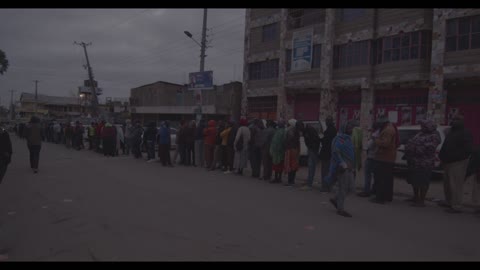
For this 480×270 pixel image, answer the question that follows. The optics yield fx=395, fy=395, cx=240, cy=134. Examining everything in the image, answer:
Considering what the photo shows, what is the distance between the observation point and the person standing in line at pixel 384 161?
26.4ft

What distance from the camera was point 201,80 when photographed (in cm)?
1953

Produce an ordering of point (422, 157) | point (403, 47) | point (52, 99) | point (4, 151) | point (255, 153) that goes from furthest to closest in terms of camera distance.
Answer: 1. point (52, 99)
2. point (403, 47)
3. point (255, 153)
4. point (4, 151)
5. point (422, 157)

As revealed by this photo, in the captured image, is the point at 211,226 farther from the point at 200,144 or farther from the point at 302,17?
the point at 302,17

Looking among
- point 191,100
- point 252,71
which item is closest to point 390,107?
point 252,71

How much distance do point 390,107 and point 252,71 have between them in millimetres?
12355

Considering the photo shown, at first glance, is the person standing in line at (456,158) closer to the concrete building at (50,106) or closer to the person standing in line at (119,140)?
the person standing in line at (119,140)

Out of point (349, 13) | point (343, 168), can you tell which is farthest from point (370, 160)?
point (349, 13)

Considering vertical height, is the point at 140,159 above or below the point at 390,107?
below

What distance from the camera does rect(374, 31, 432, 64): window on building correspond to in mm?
20812

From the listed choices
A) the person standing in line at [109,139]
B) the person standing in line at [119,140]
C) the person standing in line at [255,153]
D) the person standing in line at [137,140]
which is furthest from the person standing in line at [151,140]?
the person standing in line at [255,153]

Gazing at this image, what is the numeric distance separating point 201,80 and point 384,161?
1281 centimetres

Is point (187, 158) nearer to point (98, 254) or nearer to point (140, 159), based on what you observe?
point (140, 159)

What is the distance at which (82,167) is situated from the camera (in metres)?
13.8

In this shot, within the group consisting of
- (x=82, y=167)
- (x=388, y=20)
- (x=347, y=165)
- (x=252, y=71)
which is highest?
(x=388, y=20)
